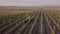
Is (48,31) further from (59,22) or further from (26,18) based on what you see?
(26,18)

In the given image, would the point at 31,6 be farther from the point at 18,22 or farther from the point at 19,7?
the point at 18,22

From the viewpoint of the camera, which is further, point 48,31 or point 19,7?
point 19,7

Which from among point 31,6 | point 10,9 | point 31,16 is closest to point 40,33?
point 31,16

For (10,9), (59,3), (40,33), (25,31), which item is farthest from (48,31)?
(10,9)

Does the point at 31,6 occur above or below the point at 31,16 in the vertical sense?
above

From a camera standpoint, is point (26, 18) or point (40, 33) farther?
point (26, 18)

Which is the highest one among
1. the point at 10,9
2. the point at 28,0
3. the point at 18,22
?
the point at 28,0
